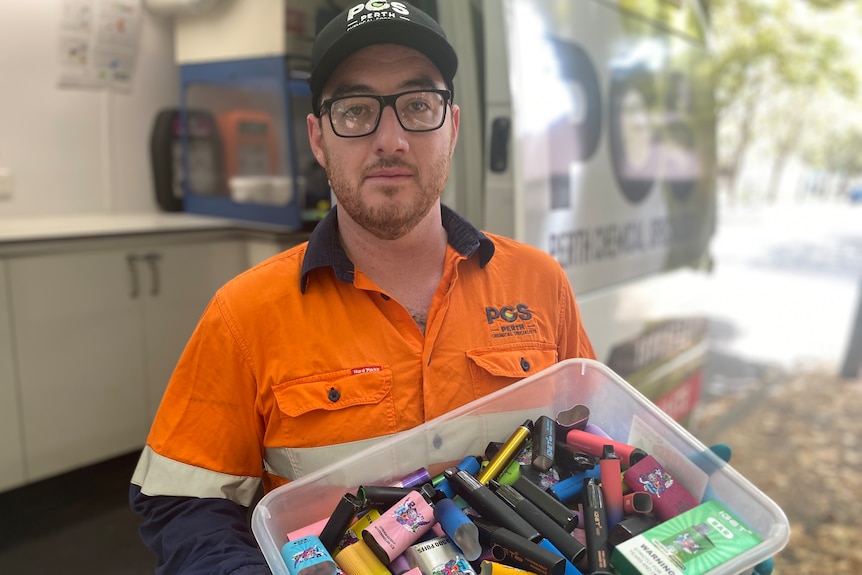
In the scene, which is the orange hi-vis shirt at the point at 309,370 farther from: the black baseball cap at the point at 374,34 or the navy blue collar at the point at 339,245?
the black baseball cap at the point at 374,34

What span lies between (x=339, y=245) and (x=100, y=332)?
1870 mm

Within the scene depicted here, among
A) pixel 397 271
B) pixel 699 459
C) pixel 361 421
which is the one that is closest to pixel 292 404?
pixel 361 421

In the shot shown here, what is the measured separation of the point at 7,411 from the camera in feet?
7.40

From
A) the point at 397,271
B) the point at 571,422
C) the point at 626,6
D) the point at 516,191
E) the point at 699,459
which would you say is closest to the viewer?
the point at 699,459

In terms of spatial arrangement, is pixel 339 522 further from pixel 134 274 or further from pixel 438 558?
pixel 134 274

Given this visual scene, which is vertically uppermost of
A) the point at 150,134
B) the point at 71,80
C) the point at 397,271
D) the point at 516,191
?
the point at 71,80

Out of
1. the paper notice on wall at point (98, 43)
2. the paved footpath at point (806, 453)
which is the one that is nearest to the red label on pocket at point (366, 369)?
the paved footpath at point (806, 453)

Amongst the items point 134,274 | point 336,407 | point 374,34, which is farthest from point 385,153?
point 134,274

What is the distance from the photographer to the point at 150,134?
3.08 metres

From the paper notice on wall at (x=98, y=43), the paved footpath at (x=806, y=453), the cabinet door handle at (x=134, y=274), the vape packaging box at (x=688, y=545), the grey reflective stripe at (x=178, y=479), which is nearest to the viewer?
the vape packaging box at (x=688, y=545)

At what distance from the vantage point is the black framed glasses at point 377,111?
0.95m

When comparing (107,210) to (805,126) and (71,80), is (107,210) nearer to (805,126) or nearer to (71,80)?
(71,80)

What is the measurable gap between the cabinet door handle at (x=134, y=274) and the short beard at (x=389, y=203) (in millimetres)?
1829

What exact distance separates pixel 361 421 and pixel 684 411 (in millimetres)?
2360
